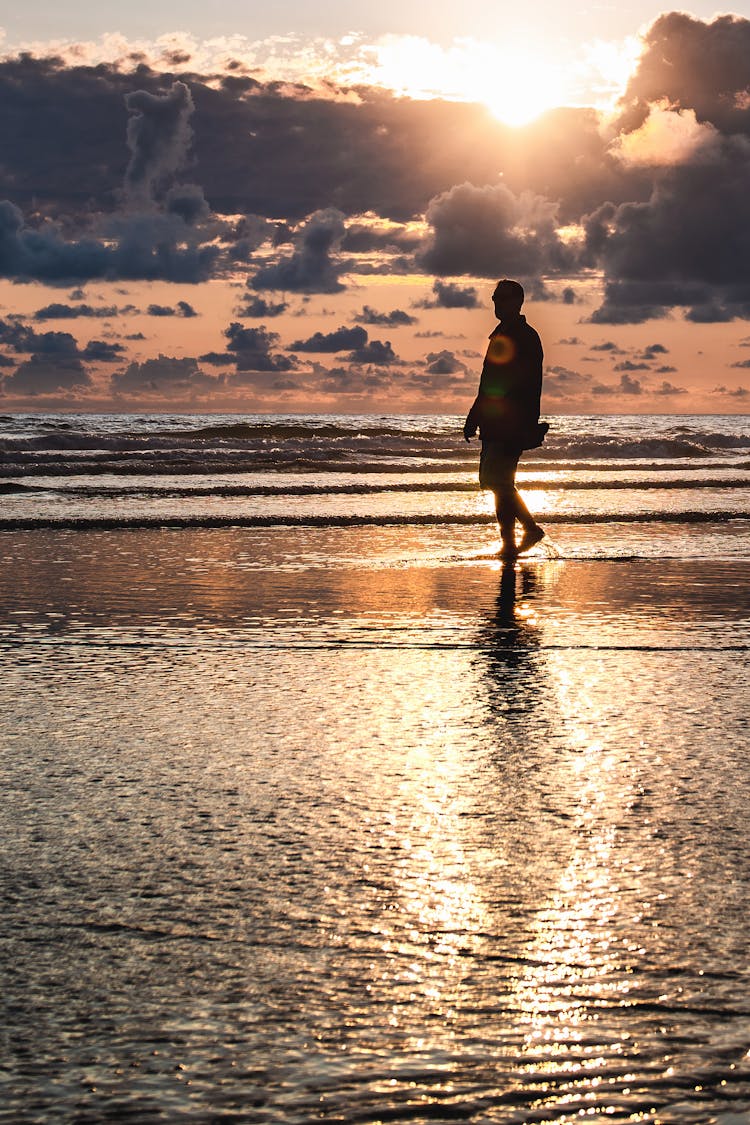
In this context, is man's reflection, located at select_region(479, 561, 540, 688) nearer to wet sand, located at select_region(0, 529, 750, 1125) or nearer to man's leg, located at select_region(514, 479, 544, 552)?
wet sand, located at select_region(0, 529, 750, 1125)

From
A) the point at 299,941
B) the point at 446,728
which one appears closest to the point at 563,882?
the point at 299,941

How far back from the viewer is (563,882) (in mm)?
2783

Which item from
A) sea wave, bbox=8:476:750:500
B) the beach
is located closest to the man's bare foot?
the beach

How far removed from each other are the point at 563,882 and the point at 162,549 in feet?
26.3

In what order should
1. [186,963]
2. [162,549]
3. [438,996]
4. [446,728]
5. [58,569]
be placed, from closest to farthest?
[438,996]
[186,963]
[446,728]
[58,569]
[162,549]

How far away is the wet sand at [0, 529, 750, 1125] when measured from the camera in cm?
198

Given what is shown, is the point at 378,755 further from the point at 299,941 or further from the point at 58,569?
the point at 58,569

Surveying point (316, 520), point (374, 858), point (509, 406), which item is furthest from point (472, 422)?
point (374, 858)

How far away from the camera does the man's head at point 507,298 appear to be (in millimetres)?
9719

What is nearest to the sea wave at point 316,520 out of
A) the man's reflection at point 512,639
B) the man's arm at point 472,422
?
the man's arm at point 472,422

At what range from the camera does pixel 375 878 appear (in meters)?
2.82

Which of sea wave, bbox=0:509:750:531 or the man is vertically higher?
the man

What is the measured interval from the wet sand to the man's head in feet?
13.8

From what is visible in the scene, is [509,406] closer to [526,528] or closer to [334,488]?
[526,528]
